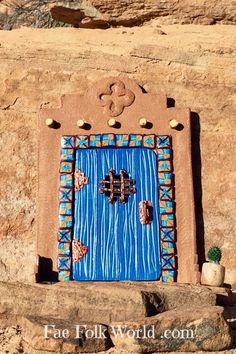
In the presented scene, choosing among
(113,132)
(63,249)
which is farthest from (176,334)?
(113,132)

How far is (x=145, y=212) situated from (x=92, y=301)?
269 cm

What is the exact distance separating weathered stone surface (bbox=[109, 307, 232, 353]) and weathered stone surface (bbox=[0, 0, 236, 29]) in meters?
6.54

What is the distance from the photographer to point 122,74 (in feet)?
34.2

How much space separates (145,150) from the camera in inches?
376

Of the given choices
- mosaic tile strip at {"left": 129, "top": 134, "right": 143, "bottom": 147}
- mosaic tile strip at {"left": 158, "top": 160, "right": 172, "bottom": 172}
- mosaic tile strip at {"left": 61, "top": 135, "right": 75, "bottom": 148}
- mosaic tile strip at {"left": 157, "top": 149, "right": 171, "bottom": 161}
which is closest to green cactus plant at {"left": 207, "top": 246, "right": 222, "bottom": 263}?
mosaic tile strip at {"left": 158, "top": 160, "right": 172, "bottom": 172}

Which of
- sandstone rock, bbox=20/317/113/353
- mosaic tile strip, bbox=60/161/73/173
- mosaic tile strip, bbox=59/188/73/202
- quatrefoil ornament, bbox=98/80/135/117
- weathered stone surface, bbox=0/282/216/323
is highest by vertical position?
quatrefoil ornament, bbox=98/80/135/117

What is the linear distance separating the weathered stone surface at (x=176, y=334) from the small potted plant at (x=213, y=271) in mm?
2314

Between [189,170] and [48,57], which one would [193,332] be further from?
[48,57]

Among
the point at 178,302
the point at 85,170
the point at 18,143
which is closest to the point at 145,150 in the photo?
A: the point at 85,170

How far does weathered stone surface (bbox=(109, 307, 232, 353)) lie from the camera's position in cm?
606

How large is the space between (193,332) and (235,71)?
224 inches

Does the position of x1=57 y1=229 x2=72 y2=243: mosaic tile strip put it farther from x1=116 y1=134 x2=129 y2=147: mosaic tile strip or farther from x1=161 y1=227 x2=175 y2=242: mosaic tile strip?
x1=116 y1=134 x2=129 y2=147: mosaic tile strip

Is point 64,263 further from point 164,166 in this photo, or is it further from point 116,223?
point 164,166

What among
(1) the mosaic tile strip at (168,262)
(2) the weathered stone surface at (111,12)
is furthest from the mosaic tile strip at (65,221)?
(2) the weathered stone surface at (111,12)
